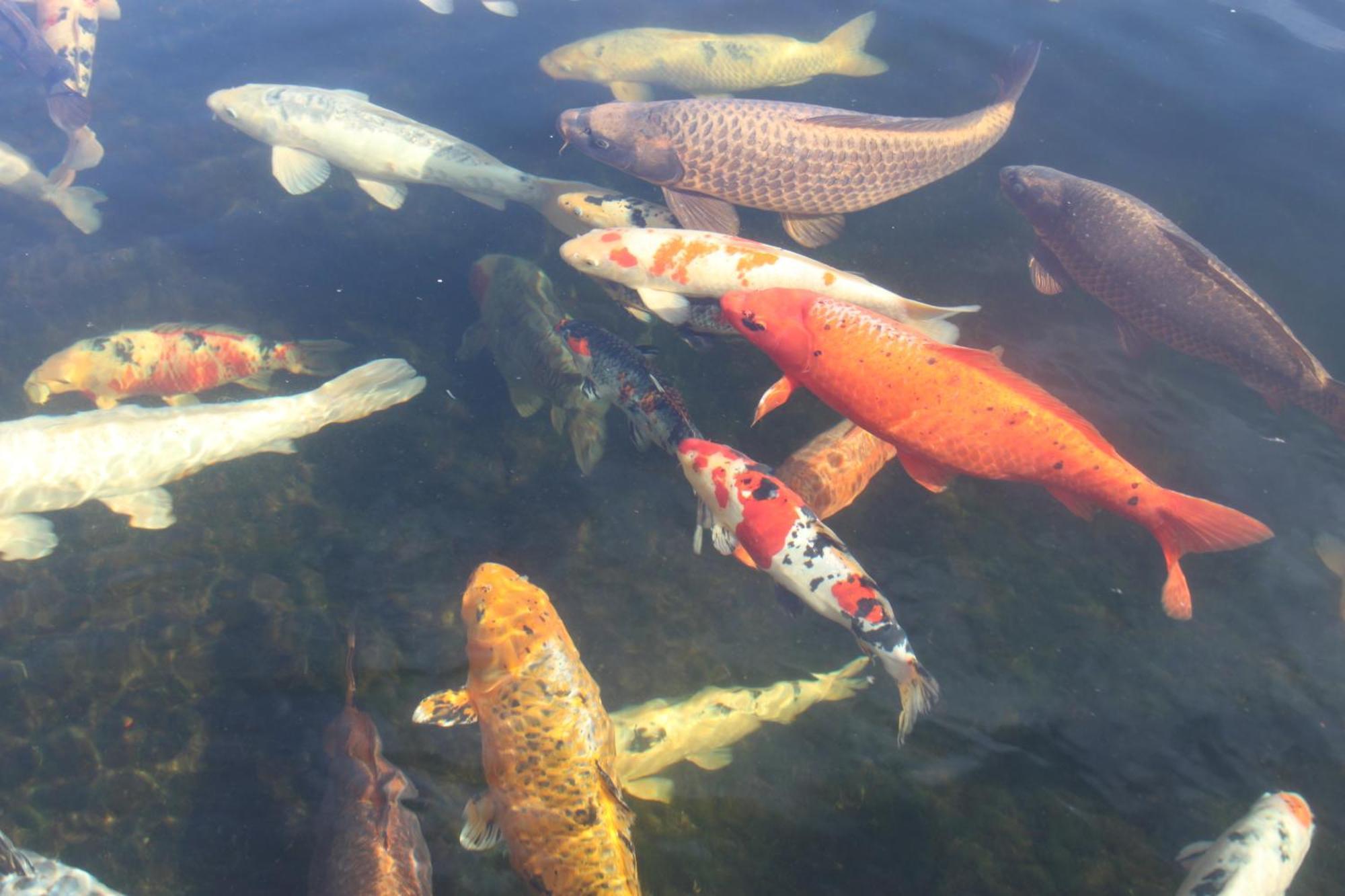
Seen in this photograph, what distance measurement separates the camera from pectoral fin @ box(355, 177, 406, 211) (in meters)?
6.95

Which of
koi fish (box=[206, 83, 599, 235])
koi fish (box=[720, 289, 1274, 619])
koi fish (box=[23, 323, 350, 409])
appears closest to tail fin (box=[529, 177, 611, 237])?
koi fish (box=[206, 83, 599, 235])

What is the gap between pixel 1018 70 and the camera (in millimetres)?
6359

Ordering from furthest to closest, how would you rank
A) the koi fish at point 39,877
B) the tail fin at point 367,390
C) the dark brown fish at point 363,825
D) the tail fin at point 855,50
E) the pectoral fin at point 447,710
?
1. the tail fin at point 855,50
2. the tail fin at point 367,390
3. the pectoral fin at point 447,710
4. the dark brown fish at point 363,825
5. the koi fish at point 39,877

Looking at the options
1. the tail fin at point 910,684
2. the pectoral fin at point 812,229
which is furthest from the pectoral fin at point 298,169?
the tail fin at point 910,684

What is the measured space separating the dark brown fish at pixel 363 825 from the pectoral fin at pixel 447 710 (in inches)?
11.9

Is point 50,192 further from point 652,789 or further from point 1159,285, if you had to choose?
point 1159,285

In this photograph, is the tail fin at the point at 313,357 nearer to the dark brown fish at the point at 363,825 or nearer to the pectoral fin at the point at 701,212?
the dark brown fish at the point at 363,825

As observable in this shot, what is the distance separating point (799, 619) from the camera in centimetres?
438

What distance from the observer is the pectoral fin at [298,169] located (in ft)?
22.9

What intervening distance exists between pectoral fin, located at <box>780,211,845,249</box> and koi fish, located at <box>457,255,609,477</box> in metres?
2.08

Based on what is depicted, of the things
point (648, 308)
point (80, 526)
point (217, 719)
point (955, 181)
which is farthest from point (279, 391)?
point (955, 181)

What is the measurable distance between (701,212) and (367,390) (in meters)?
2.99

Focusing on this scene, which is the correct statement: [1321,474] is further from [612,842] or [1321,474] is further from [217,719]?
[217,719]

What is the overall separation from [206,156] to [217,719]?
6.35 meters
